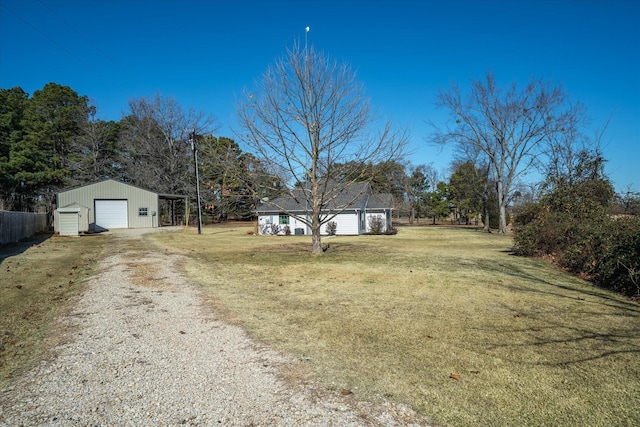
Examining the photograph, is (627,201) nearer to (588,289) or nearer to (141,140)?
(588,289)

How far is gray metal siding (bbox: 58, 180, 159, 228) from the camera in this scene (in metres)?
31.1

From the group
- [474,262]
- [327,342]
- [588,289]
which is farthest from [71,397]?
[474,262]

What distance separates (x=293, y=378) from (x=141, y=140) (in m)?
43.7

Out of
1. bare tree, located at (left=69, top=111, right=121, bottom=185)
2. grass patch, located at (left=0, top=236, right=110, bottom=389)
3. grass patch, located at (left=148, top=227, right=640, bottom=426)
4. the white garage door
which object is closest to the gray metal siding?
the white garage door

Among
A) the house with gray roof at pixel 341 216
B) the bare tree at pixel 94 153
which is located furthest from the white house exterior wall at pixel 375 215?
the bare tree at pixel 94 153

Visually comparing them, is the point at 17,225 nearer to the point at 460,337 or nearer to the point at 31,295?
the point at 31,295

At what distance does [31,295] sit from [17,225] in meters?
14.8

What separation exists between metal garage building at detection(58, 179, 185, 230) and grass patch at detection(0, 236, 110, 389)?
1910cm

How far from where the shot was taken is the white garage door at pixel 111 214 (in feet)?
106

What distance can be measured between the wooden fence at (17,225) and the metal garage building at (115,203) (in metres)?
6.88

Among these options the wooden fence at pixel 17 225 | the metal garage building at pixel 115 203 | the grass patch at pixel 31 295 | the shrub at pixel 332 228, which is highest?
the metal garage building at pixel 115 203

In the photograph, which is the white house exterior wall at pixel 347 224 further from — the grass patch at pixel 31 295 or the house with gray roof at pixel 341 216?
the grass patch at pixel 31 295

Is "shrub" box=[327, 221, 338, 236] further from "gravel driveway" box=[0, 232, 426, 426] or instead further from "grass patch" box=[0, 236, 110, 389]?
"gravel driveway" box=[0, 232, 426, 426]

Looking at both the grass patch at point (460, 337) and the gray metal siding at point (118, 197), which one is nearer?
the grass patch at point (460, 337)
